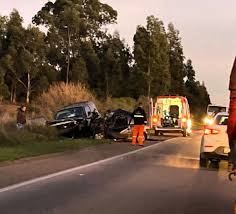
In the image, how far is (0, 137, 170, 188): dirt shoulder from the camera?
13.6 m

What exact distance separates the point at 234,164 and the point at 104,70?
200ft

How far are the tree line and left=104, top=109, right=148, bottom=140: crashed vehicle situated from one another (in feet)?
94.6

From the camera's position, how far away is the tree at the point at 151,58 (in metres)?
64.6

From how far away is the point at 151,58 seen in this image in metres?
64.9

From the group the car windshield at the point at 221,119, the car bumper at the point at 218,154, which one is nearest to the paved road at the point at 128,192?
the car bumper at the point at 218,154

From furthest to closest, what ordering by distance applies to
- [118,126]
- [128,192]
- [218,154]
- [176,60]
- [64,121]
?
1. [176,60]
2. [118,126]
3. [64,121]
4. [218,154]
5. [128,192]

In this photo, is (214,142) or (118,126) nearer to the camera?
(214,142)

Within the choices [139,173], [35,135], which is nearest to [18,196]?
[139,173]

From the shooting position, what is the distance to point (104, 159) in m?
19.0

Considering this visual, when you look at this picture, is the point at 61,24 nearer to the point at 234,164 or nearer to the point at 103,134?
the point at 103,134

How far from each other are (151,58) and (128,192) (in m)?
53.9

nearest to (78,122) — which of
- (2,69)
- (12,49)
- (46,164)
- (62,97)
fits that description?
(46,164)

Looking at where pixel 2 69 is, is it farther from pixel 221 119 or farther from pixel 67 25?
pixel 221 119

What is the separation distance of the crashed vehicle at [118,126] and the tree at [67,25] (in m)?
34.5
